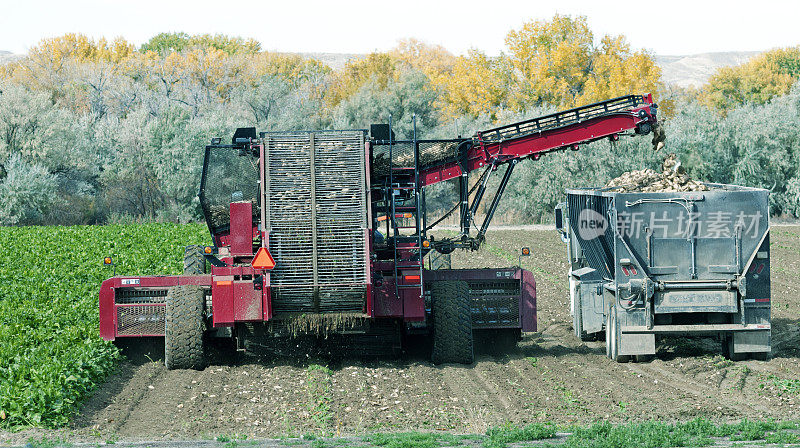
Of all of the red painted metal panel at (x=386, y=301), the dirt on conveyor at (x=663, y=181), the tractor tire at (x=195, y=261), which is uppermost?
the dirt on conveyor at (x=663, y=181)

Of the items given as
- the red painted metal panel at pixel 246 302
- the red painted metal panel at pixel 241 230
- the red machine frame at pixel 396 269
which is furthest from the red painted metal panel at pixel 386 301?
the red painted metal panel at pixel 241 230

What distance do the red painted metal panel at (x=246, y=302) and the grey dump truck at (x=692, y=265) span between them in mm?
4728

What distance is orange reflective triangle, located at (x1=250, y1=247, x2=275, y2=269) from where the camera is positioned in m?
11.6

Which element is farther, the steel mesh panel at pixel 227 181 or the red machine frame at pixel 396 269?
the steel mesh panel at pixel 227 181

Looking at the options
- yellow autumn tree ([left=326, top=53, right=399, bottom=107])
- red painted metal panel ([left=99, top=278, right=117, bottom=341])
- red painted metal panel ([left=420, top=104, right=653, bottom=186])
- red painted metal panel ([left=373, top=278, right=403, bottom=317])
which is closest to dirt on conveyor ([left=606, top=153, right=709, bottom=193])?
red painted metal panel ([left=420, top=104, right=653, bottom=186])

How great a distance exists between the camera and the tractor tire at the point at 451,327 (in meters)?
12.4

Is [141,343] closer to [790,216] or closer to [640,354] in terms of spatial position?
[640,354]

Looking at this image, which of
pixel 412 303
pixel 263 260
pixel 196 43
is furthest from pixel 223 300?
pixel 196 43

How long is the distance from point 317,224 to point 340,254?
49cm

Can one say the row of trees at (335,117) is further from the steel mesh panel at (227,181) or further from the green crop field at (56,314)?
the steel mesh panel at (227,181)

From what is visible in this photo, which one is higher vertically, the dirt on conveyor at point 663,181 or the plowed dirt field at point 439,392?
the dirt on conveyor at point 663,181

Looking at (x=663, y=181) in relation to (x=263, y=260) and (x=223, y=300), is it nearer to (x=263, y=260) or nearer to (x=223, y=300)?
(x=263, y=260)

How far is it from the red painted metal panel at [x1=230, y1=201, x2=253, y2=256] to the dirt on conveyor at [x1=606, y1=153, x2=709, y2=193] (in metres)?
5.36

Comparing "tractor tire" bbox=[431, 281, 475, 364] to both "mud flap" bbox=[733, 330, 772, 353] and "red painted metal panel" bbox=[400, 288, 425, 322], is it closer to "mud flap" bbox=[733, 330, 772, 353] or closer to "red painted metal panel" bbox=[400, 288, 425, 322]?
"red painted metal panel" bbox=[400, 288, 425, 322]
